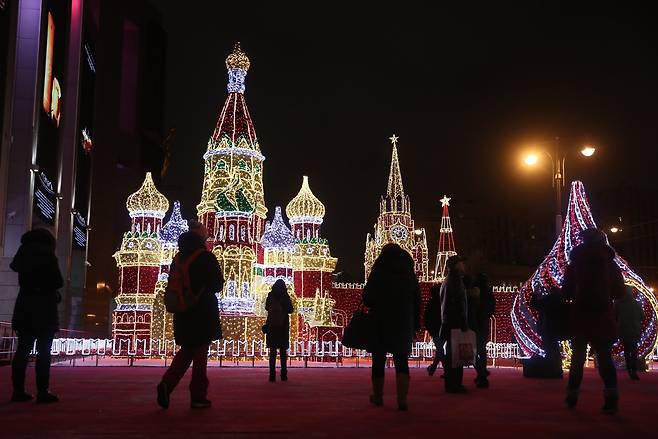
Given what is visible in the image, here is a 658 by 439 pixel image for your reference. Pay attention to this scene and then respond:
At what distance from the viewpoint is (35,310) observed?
7.64m

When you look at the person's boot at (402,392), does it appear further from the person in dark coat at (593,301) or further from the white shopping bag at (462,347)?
the white shopping bag at (462,347)

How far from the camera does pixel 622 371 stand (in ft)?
53.6

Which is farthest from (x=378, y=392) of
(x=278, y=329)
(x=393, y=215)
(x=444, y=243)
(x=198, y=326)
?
(x=444, y=243)

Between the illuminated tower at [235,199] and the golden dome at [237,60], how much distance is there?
1.19 ft

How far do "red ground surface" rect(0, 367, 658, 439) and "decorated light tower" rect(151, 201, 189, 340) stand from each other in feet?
43.6

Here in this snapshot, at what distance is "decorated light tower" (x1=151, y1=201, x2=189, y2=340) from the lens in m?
23.8

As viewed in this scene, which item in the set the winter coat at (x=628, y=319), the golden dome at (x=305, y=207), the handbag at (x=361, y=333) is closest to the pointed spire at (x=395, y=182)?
the golden dome at (x=305, y=207)

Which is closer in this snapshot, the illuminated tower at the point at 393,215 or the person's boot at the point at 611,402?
the person's boot at the point at 611,402

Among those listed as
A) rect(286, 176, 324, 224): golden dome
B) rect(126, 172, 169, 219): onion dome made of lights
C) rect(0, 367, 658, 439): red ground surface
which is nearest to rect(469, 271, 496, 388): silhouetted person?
rect(0, 367, 658, 439): red ground surface

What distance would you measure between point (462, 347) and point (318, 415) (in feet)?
9.84

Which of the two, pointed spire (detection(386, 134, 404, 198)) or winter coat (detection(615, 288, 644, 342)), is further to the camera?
pointed spire (detection(386, 134, 404, 198))

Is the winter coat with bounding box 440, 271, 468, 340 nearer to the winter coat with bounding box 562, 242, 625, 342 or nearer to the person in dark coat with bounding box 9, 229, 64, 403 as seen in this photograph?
the winter coat with bounding box 562, 242, 625, 342

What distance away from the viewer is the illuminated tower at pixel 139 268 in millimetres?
25984

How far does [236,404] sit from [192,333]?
2.95ft
